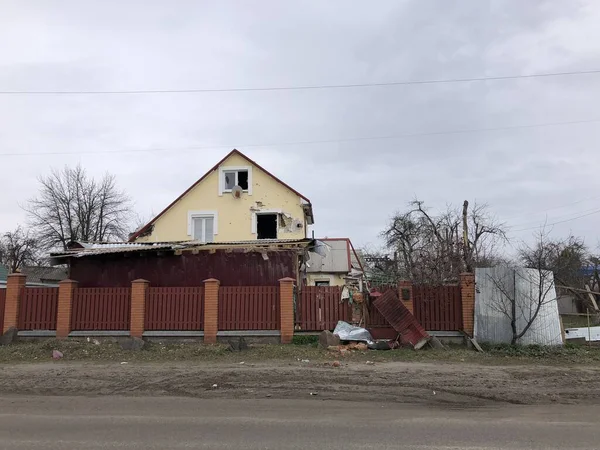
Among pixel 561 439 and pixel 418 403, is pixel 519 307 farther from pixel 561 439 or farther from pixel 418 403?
pixel 561 439

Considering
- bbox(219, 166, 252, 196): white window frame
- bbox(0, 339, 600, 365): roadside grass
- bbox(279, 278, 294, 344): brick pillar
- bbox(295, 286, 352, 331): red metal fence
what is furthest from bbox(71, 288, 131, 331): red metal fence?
bbox(219, 166, 252, 196): white window frame

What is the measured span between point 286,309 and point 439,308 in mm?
4879

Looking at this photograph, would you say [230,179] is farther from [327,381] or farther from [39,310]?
[327,381]

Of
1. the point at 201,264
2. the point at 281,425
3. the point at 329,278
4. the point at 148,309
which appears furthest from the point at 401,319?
the point at 329,278

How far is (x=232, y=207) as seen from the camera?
2703cm

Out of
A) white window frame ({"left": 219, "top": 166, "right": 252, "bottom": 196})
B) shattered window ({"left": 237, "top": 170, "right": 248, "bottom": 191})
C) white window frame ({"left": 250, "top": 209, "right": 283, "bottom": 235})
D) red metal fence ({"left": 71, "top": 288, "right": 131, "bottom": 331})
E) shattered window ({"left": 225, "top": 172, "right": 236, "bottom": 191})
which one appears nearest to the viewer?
red metal fence ({"left": 71, "top": 288, "right": 131, "bottom": 331})

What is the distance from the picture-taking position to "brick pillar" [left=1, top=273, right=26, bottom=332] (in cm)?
1616

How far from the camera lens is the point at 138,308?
15836mm

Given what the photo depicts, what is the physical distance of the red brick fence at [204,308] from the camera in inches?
605

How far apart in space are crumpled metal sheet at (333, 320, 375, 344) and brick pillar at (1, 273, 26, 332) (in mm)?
10709

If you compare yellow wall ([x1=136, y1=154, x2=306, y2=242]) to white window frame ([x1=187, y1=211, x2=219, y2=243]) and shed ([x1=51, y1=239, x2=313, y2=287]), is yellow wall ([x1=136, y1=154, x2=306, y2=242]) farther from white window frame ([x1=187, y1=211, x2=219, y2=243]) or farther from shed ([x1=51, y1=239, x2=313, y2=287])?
shed ([x1=51, y1=239, x2=313, y2=287])

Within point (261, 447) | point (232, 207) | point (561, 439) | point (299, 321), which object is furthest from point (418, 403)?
point (232, 207)

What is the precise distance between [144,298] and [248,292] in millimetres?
3466

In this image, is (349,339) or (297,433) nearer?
(297,433)
